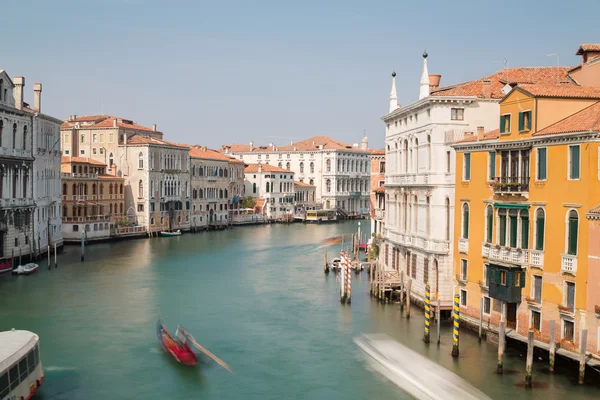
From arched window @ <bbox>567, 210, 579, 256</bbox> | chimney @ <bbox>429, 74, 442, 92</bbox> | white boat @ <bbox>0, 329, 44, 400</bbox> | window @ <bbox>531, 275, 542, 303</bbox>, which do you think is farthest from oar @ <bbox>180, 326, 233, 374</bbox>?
chimney @ <bbox>429, 74, 442, 92</bbox>

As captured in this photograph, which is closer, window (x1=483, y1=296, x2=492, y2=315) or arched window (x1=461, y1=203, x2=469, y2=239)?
window (x1=483, y1=296, x2=492, y2=315)

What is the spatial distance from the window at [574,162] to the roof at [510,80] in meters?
5.51

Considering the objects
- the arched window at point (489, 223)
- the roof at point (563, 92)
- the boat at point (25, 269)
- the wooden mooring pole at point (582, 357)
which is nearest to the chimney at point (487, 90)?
the roof at point (563, 92)

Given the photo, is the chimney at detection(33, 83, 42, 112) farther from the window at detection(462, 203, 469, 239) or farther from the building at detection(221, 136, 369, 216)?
the building at detection(221, 136, 369, 216)

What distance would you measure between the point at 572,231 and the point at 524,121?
8.23ft

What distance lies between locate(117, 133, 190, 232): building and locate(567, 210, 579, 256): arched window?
33039mm

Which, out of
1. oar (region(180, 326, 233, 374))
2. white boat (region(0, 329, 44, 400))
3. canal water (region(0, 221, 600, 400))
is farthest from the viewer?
oar (region(180, 326, 233, 374))

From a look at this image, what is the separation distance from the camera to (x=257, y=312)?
18703 millimetres

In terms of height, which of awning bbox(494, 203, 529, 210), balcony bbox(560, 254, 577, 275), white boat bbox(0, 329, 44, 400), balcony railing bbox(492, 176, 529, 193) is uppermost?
balcony railing bbox(492, 176, 529, 193)

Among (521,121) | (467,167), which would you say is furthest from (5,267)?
(521,121)

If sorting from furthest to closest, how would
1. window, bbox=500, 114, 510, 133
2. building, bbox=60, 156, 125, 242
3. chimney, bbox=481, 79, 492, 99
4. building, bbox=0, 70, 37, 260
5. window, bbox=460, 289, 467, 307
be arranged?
building, bbox=60, 156, 125, 242 → building, bbox=0, 70, 37, 260 → chimney, bbox=481, 79, 492, 99 → window, bbox=460, 289, 467, 307 → window, bbox=500, 114, 510, 133

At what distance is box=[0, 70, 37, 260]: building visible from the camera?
2489 cm

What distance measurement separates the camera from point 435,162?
1708 cm

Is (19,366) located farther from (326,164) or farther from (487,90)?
(326,164)
